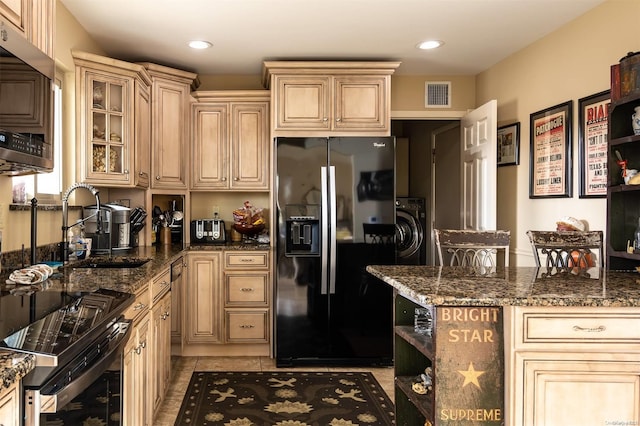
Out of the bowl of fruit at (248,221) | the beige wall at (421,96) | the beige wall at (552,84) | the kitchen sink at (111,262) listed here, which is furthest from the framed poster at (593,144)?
the kitchen sink at (111,262)

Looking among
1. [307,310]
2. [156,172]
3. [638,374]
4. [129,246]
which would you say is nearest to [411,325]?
[638,374]

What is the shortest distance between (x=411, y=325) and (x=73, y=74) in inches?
105

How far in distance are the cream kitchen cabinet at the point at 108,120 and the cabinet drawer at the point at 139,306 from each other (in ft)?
4.19

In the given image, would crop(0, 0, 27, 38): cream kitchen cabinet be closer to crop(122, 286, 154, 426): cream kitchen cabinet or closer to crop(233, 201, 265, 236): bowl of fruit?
crop(122, 286, 154, 426): cream kitchen cabinet

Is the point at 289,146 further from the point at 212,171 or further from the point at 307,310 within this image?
the point at 307,310

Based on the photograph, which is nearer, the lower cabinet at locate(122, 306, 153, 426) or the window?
the lower cabinet at locate(122, 306, 153, 426)

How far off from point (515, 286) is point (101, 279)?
1.72 meters

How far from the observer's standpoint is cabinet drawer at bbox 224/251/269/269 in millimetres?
3951

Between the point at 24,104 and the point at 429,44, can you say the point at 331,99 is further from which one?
the point at 24,104

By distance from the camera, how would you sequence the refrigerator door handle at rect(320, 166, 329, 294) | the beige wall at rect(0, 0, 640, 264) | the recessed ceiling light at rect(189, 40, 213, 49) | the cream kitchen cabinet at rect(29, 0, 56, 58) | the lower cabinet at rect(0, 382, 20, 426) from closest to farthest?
1. the lower cabinet at rect(0, 382, 20, 426)
2. the cream kitchen cabinet at rect(29, 0, 56, 58)
3. the beige wall at rect(0, 0, 640, 264)
4. the recessed ceiling light at rect(189, 40, 213, 49)
5. the refrigerator door handle at rect(320, 166, 329, 294)

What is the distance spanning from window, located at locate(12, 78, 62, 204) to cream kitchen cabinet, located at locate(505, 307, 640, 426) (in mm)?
2316

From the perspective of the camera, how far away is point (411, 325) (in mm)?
2127

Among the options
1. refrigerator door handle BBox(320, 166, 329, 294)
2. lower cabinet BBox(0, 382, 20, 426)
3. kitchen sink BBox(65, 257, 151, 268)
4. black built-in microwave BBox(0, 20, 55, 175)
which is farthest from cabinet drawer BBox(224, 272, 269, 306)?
lower cabinet BBox(0, 382, 20, 426)

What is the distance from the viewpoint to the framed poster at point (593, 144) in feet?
9.32
